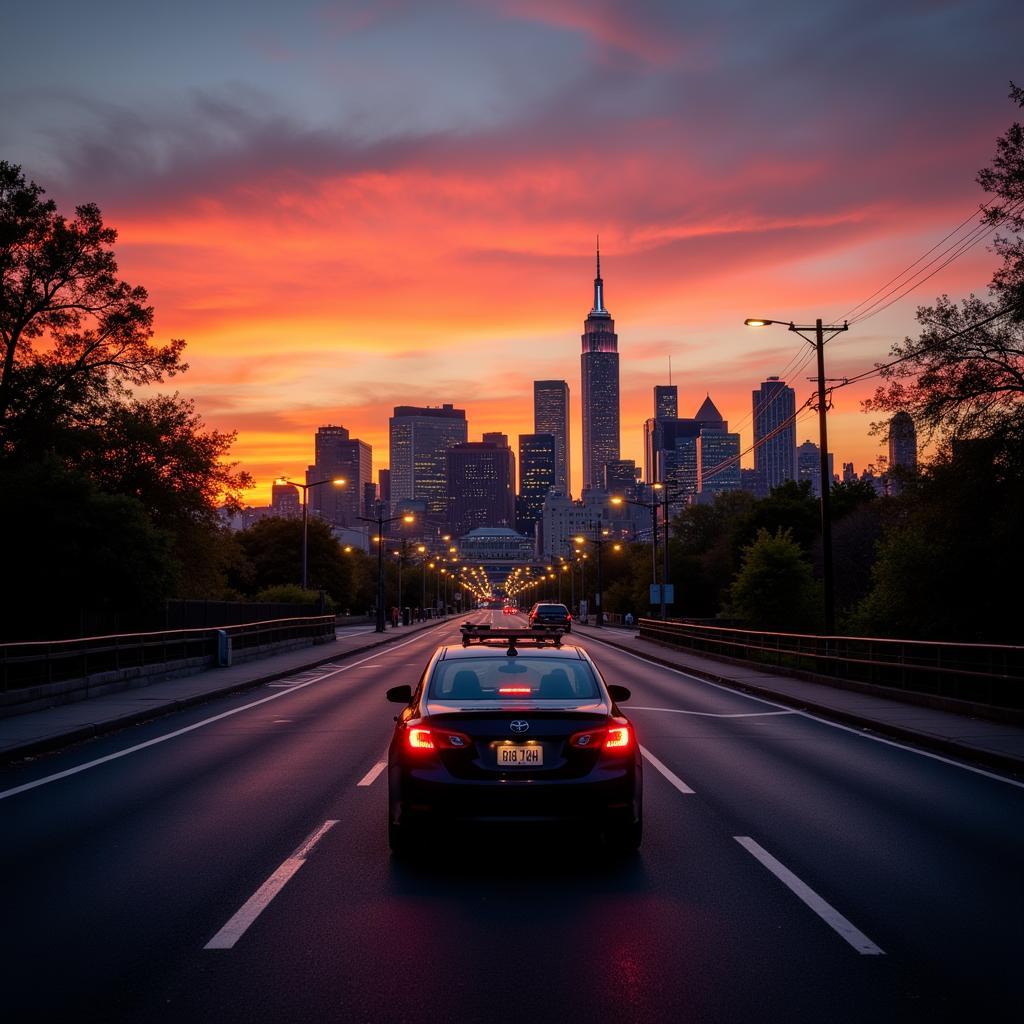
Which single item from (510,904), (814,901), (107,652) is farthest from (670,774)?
(107,652)

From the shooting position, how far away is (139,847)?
9039 millimetres

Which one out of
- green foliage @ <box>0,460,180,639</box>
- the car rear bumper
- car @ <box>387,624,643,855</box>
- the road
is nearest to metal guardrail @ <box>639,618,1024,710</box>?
the road

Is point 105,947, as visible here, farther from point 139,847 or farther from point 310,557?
point 310,557

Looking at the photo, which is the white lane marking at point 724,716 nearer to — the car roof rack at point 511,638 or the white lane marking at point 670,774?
the white lane marking at point 670,774

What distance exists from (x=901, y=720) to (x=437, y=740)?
1220 cm

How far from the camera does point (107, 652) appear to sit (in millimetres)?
24109

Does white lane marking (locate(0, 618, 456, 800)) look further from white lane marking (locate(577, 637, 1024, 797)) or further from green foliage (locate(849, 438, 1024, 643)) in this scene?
green foliage (locate(849, 438, 1024, 643))

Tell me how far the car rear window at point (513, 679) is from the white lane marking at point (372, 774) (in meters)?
3.64

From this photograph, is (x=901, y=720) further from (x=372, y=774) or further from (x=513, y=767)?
(x=513, y=767)

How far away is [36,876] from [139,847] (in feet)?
3.50

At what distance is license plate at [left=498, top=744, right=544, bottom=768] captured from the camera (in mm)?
7867

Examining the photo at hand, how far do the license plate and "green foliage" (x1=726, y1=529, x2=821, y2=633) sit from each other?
54338mm

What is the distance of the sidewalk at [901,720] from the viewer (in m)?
14.2

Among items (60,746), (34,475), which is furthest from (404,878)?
(34,475)
